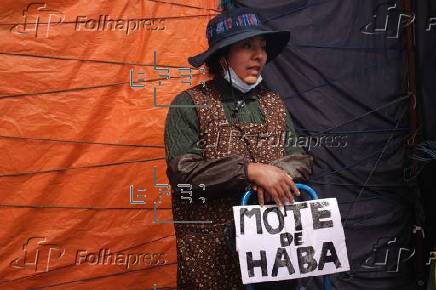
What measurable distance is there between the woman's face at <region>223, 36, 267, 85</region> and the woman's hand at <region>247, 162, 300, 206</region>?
50 centimetres

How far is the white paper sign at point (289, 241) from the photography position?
6.70ft

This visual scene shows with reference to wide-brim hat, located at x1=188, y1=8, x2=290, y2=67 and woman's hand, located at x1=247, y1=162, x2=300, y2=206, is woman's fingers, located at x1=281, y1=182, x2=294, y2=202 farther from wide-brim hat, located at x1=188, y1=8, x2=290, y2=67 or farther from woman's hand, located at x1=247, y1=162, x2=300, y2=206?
wide-brim hat, located at x1=188, y1=8, x2=290, y2=67

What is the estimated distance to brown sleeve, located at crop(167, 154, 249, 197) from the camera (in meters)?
2.11

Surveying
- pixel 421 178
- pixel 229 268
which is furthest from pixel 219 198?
pixel 421 178

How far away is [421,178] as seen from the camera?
3.81 meters

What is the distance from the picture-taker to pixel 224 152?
7.47ft

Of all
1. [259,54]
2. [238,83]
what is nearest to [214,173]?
[238,83]

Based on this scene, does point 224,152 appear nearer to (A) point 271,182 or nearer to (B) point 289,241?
(A) point 271,182

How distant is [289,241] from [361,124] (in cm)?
203
